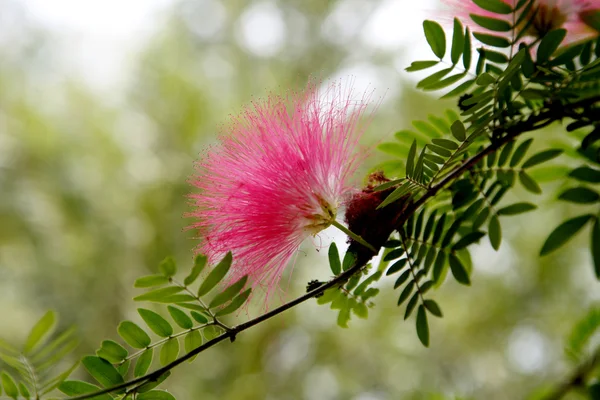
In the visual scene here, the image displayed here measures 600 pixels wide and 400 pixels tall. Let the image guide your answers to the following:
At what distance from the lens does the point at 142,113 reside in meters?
4.03

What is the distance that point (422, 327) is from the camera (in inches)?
25.0

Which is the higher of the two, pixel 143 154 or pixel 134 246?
pixel 143 154

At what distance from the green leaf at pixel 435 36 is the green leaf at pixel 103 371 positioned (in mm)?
487

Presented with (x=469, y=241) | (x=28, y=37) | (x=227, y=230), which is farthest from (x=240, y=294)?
(x=28, y=37)

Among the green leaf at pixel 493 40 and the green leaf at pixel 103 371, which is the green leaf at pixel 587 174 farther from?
the green leaf at pixel 103 371

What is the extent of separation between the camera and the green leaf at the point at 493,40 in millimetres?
625

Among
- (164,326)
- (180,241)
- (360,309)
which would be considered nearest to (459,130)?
(360,309)

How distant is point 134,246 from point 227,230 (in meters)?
3.26

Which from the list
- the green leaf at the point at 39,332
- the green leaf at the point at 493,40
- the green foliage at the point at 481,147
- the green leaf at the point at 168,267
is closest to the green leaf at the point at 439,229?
the green foliage at the point at 481,147

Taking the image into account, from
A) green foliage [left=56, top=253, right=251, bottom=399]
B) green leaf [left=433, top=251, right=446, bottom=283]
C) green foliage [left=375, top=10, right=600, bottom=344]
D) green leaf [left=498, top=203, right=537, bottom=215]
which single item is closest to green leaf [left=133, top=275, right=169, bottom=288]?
green foliage [left=56, top=253, right=251, bottom=399]

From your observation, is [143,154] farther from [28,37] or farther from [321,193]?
[321,193]

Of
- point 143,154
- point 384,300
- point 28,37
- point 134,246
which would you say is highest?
point 28,37

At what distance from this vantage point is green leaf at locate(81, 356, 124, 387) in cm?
54

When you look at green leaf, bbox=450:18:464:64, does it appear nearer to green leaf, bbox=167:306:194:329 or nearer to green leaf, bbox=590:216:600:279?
green leaf, bbox=590:216:600:279
